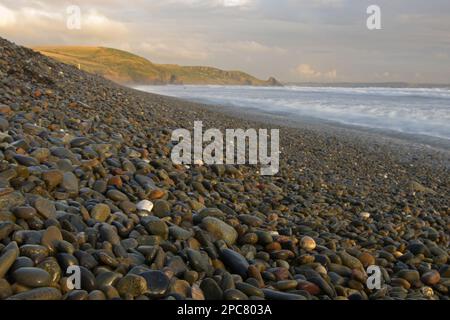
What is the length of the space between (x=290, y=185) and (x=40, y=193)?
11.4 feet

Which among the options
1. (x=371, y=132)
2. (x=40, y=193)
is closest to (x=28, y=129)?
(x=40, y=193)

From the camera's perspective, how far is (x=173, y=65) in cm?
14188

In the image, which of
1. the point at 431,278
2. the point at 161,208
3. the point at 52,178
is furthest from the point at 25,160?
the point at 431,278

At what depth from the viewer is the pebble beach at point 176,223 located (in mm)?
2406

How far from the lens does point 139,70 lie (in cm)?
10794

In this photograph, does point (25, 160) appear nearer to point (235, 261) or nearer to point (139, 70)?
point (235, 261)

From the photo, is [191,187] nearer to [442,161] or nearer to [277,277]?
[277,277]

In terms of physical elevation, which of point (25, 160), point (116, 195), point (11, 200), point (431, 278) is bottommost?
point (431, 278)

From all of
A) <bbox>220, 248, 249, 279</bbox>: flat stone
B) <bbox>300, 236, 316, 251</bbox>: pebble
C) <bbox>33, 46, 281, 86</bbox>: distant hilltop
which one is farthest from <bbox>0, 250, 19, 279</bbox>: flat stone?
<bbox>33, 46, 281, 86</bbox>: distant hilltop

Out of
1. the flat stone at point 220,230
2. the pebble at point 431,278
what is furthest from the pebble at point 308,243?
the pebble at point 431,278

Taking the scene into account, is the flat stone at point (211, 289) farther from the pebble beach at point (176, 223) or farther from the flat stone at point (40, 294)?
the flat stone at point (40, 294)

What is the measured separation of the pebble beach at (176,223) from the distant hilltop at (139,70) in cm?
8948

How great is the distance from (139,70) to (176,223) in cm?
10955

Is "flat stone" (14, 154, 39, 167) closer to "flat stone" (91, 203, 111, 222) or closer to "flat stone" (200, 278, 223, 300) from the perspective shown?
"flat stone" (91, 203, 111, 222)
